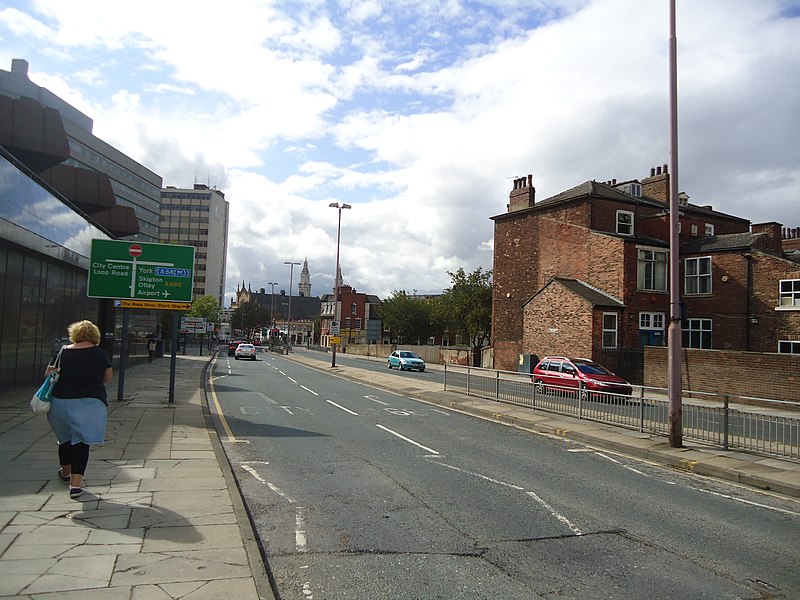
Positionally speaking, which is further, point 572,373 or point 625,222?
point 625,222

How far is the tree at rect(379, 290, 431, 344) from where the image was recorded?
8546cm

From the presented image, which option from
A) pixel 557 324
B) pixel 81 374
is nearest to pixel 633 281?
pixel 557 324

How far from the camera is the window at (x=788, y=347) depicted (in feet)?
97.6

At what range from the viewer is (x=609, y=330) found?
1270 inches

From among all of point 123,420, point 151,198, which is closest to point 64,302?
point 123,420

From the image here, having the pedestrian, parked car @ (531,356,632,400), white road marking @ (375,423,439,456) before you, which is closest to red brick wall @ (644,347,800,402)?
parked car @ (531,356,632,400)

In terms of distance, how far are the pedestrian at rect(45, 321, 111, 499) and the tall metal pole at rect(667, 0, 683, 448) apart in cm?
994

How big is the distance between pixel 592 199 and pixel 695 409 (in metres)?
25.9

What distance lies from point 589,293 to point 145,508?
3077 centimetres

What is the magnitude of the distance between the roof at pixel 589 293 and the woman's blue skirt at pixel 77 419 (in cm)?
2878

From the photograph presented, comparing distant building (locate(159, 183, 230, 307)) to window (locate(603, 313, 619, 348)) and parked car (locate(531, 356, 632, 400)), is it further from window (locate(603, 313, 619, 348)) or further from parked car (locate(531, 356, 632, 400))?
parked car (locate(531, 356, 632, 400))

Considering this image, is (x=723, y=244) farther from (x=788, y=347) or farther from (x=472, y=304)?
(x=472, y=304)

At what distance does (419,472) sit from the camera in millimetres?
9227

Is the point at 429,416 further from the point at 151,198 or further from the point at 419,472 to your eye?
the point at 151,198
